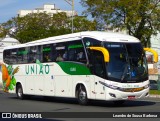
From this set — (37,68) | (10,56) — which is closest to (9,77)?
(10,56)

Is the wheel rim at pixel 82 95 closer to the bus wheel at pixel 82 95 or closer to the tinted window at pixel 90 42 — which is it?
the bus wheel at pixel 82 95

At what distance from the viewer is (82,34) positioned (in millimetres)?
20812

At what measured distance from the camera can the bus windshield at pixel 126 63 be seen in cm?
1917

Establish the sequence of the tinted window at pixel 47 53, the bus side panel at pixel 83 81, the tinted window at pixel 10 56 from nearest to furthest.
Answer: the bus side panel at pixel 83 81 → the tinted window at pixel 47 53 → the tinted window at pixel 10 56

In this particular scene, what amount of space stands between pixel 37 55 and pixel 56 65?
2.37 m

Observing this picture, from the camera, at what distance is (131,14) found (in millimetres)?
33812

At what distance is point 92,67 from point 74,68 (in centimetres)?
156

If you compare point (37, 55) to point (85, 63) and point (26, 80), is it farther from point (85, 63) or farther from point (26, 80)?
point (85, 63)

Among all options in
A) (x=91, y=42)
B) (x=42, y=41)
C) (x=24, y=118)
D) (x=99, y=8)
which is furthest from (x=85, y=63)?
(x=99, y=8)

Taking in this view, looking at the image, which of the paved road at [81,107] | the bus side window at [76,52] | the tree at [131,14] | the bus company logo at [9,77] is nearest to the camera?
the paved road at [81,107]

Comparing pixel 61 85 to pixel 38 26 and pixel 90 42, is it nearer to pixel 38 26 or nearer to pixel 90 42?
pixel 90 42

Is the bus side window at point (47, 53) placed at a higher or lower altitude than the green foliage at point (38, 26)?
lower

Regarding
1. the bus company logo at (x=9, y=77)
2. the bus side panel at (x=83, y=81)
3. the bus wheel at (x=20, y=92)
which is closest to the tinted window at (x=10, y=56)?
the bus company logo at (x=9, y=77)

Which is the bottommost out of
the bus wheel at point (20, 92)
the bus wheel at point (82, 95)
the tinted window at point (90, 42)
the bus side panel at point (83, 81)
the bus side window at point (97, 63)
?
the bus wheel at point (20, 92)
